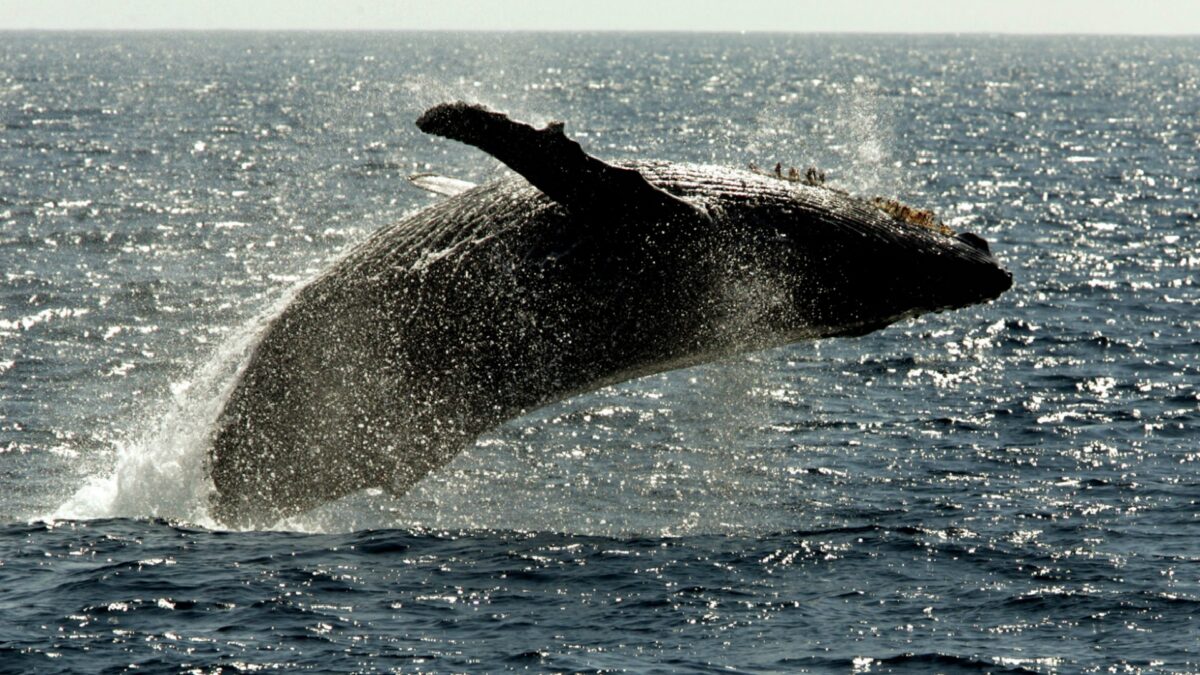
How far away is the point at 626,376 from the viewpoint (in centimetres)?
1495

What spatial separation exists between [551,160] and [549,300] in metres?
1.45

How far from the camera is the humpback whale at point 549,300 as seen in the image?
14.1 meters

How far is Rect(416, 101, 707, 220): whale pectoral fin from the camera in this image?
13086 mm

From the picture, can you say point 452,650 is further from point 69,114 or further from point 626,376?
point 69,114

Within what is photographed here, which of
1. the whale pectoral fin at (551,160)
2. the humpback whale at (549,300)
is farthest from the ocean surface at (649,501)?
the whale pectoral fin at (551,160)

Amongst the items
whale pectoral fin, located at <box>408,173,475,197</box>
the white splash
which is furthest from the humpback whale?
the white splash

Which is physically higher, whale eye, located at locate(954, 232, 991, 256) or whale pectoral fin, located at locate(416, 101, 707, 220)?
whale pectoral fin, located at locate(416, 101, 707, 220)

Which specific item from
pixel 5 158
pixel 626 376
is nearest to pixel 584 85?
pixel 5 158

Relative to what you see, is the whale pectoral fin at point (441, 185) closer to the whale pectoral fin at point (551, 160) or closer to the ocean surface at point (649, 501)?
the ocean surface at point (649, 501)

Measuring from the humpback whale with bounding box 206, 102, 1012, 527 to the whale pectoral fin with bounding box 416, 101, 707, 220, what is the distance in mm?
36

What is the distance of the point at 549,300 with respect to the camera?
1412cm

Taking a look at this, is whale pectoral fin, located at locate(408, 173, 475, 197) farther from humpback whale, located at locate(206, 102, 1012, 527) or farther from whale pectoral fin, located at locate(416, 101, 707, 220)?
whale pectoral fin, located at locate(416, 101, 707, 220)

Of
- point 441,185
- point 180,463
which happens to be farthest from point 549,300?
point 180,463

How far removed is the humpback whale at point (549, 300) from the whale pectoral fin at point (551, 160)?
36 millimetres
